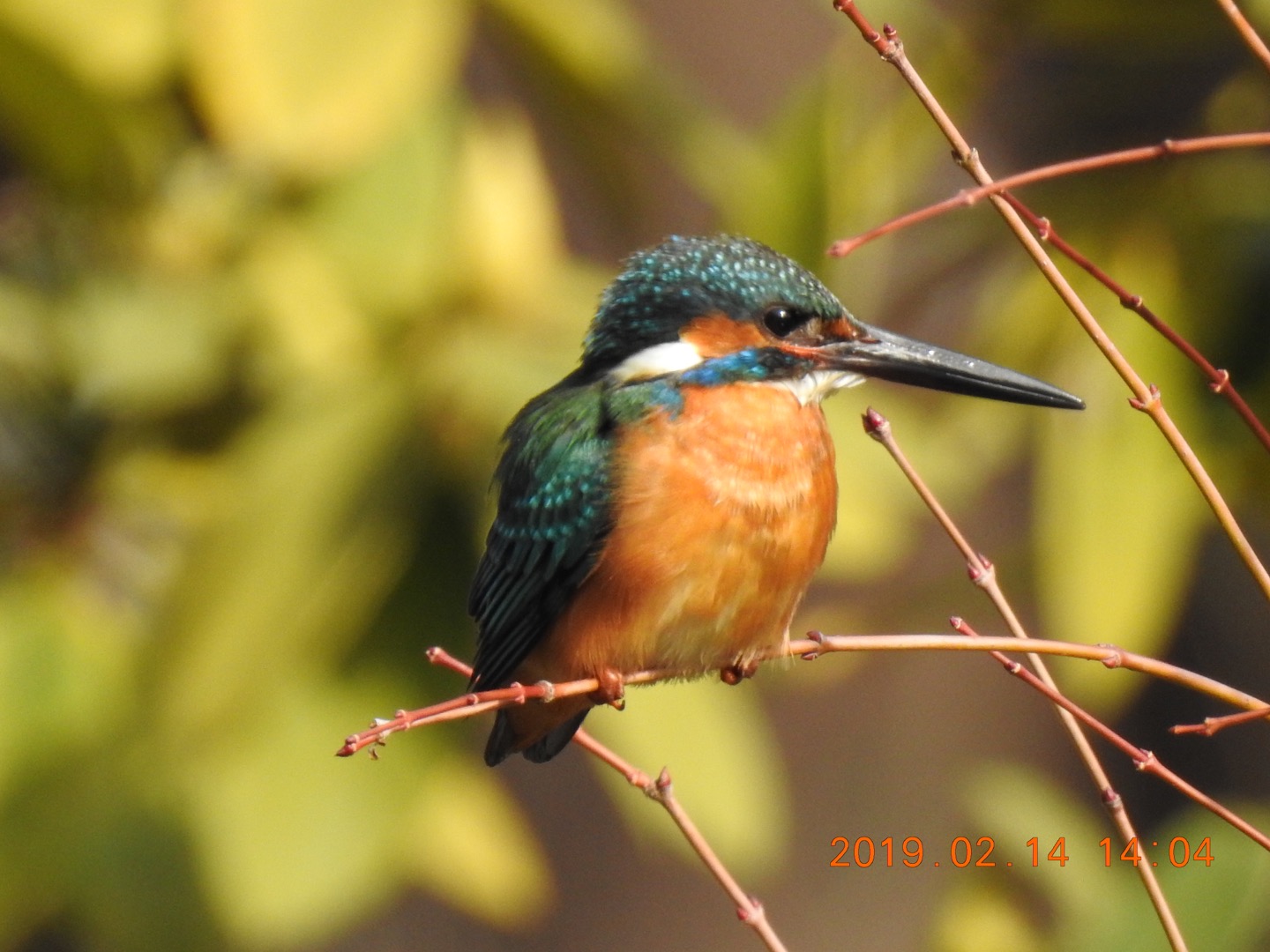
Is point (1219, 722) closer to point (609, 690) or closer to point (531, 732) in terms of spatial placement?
point (609, 690)

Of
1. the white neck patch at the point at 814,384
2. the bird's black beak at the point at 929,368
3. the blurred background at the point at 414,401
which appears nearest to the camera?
the bird's black beak at the point at 929,368

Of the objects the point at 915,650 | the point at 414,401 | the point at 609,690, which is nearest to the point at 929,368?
the point at 609,690

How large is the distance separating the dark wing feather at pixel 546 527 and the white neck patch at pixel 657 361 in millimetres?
31

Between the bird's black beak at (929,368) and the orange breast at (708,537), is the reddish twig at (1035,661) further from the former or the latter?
the orange breast at (708,537)

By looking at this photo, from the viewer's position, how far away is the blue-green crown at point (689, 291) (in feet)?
4.90

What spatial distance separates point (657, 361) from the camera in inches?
61.7

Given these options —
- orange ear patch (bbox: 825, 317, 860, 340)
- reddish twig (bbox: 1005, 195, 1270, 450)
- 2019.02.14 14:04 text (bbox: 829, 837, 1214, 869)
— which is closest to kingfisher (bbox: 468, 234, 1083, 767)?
orange ear patch (bbox: 825, 317, 860, 340)

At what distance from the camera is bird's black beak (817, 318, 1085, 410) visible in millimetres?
1271

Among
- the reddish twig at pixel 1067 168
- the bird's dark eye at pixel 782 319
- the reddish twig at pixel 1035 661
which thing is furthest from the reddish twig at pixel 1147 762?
the bird's dark eye at pixel 782 319

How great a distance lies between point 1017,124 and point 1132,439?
786 mm

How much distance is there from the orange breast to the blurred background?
1.30 ft

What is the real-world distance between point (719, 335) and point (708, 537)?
0.22 m

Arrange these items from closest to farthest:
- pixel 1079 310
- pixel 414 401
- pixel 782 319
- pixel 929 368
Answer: pixel 1079 310
pixel 929 368
pixel 782 319
pixel 414 401

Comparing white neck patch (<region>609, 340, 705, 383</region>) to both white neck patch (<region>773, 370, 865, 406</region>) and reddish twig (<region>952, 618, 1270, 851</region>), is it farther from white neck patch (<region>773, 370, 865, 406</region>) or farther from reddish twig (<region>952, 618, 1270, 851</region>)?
reddish twig (<region>952, 618, 1270, 851</region>)
